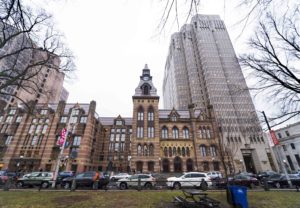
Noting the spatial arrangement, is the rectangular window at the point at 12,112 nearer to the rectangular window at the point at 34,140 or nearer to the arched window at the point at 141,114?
the rectangular window at the point at 34,140

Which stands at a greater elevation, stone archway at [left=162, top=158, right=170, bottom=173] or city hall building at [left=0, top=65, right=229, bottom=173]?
city hall building at [left=0, top=65, right=229, bottom=173]

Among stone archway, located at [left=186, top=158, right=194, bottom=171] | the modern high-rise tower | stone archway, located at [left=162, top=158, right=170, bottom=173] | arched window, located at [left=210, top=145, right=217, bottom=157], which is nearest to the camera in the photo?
stone archway, located at [left=162, top=158, right=170, bottom=173]

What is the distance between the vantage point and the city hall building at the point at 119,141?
120ft

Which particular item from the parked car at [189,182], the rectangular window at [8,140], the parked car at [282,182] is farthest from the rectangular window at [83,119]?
the parked car at [282,182]

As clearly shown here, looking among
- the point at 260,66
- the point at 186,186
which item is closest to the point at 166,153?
the point at 186,186

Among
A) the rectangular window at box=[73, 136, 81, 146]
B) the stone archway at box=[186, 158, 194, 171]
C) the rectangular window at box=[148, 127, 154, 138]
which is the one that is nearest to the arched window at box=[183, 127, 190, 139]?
the stone archway at box=[186, 158, 194, 171]

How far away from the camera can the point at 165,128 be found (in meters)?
41.8

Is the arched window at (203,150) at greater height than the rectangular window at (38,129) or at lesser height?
lesser

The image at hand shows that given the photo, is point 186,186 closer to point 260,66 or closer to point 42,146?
point 260,66

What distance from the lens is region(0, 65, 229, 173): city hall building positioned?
120ft

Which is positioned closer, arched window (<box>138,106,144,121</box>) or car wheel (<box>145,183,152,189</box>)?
car wheel (<box>145,183,152,189</box>)

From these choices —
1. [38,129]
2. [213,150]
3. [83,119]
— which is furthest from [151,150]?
[38,129]

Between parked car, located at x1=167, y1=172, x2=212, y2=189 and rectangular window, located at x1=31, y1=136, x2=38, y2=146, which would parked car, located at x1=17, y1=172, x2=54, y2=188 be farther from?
rectangular window, located at x1=31, y1=136, x2=38, y2=146

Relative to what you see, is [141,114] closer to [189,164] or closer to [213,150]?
[189,164]
